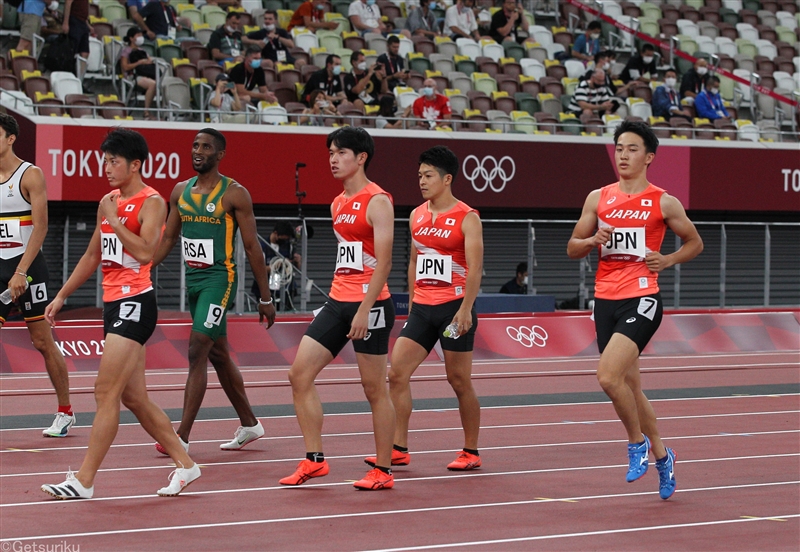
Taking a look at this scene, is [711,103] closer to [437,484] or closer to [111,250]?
[437,484]

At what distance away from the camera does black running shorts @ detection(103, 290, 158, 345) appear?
6.95 m

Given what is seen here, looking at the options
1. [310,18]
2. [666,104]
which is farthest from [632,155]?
[666,104]

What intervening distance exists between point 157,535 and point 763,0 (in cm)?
2988

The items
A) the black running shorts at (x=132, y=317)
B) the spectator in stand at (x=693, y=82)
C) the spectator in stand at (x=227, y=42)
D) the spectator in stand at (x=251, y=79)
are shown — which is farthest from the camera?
the spectator in stand at (x=693, y=82)

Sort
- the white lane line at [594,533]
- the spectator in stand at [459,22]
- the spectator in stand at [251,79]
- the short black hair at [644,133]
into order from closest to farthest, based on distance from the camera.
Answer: the white lane line at [594,533] < the short black hair at [644,133] < the spectator in stand at [251,79] < the spectator in stand at [459,22]

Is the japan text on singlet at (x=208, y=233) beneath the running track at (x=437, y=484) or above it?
above

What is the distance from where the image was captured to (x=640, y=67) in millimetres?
26125

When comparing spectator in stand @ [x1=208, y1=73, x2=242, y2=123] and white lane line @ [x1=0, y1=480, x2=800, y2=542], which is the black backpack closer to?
spectator in stand @ [x1=208, y1=73, x2=242, y2=123]

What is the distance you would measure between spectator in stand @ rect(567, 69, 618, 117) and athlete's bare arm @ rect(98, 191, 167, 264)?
17503 mm

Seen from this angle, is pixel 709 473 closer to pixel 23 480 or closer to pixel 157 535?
pixel 157 535

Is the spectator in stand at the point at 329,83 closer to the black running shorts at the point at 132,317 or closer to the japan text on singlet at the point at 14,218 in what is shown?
the japan text on singlet at the point at 14,218

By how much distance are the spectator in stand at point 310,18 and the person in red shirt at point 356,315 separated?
15.9 m

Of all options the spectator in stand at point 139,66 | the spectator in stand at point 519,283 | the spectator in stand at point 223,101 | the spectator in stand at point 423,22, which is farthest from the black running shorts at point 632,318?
the spectator in stand at point 423,22

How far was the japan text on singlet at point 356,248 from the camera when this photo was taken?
7.64m
